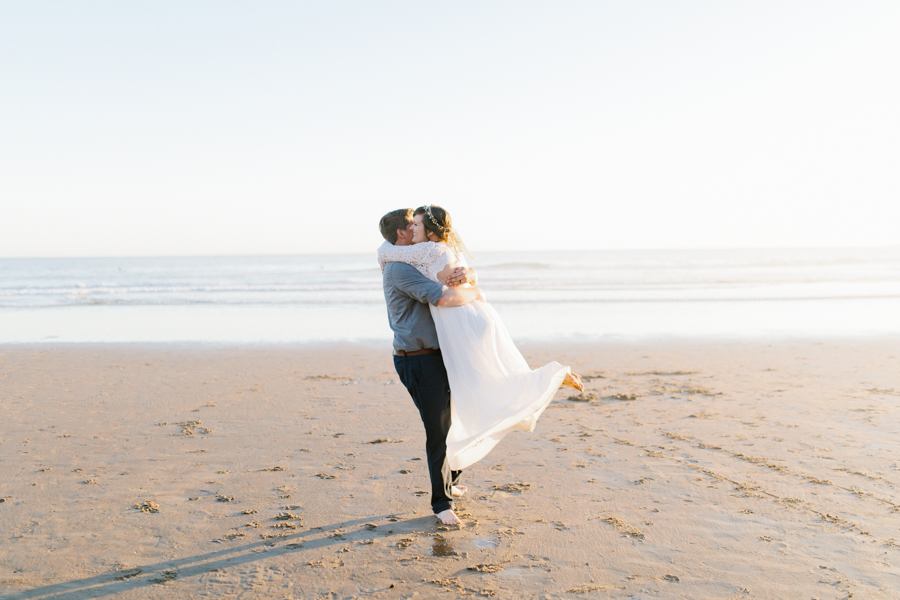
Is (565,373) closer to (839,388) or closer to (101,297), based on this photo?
(839,388)

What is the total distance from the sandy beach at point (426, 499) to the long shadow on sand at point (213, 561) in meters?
0.01

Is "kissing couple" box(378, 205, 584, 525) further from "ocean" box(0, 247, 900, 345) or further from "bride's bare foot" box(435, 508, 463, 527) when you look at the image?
"ocean" box(0, 247, 900, 345)

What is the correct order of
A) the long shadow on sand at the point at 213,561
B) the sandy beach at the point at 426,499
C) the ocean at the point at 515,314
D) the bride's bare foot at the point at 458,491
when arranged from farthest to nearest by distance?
the ocean at the point at 515,314 < the bride's bare foot at the point at 458,491 < the sandy beach at the point at 426,499 < the long shadow on sand at the point at 213,561

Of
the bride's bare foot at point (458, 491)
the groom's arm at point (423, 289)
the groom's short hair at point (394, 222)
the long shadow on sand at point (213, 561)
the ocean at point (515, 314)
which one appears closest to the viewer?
the long shadow on sand at point (213, 561)

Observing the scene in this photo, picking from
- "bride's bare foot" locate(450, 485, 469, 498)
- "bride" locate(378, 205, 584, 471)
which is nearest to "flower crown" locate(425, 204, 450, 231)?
"bride" locate(378, 205, 584, 471)

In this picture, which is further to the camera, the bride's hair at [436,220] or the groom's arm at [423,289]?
the bride's hair at [436,220]

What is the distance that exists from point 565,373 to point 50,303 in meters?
22.0

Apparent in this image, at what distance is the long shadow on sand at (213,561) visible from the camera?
9.20ft

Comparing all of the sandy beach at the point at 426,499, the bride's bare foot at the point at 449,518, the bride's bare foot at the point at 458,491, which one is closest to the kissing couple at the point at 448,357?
the bride's bare foot at the point at 449,518

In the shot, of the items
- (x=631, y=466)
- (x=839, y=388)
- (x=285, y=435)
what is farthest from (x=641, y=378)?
(x=285, y=435)

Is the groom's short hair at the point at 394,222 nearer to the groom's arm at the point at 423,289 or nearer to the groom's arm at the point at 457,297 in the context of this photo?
the groom's arm at the point at 423,289

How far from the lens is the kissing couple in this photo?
344 cm

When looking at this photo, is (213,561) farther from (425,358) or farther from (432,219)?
(432,219)

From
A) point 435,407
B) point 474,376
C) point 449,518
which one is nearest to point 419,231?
point 474,376
